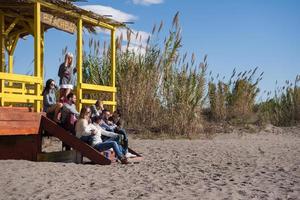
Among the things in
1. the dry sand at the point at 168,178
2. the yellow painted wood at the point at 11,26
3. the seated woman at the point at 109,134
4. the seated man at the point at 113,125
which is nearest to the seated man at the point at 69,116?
the seated woman at the point at 109,134

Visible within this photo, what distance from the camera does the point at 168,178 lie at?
7.53 m

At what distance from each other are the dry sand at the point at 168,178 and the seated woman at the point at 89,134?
452 millimetres

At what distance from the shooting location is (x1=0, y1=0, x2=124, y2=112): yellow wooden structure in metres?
9.66

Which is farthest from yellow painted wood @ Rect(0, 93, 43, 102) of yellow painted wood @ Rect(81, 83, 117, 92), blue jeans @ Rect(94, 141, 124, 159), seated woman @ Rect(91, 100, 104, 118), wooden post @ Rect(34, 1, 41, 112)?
yellow painted wood @ Rect(81, 83, 117, 92)

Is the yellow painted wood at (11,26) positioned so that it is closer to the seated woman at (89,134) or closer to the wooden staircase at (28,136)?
the wooden staircase at (28,136)

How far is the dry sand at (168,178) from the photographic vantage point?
20.3 feet

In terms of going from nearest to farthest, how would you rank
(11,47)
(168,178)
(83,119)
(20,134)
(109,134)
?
(168,178)
(20,134)
(83,119)
(109,134)
(11,47)

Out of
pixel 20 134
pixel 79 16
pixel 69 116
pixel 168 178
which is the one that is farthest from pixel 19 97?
pixel 168 178

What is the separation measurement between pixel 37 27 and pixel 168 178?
166 inches

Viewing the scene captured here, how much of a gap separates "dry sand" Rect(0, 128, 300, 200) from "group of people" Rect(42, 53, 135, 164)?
27.5 inches

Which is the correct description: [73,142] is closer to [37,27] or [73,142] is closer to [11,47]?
[37,27]

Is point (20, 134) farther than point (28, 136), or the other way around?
point (28, 136)

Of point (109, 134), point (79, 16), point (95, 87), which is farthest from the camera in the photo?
point (95, 87)

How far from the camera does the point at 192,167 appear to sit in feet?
29.5
